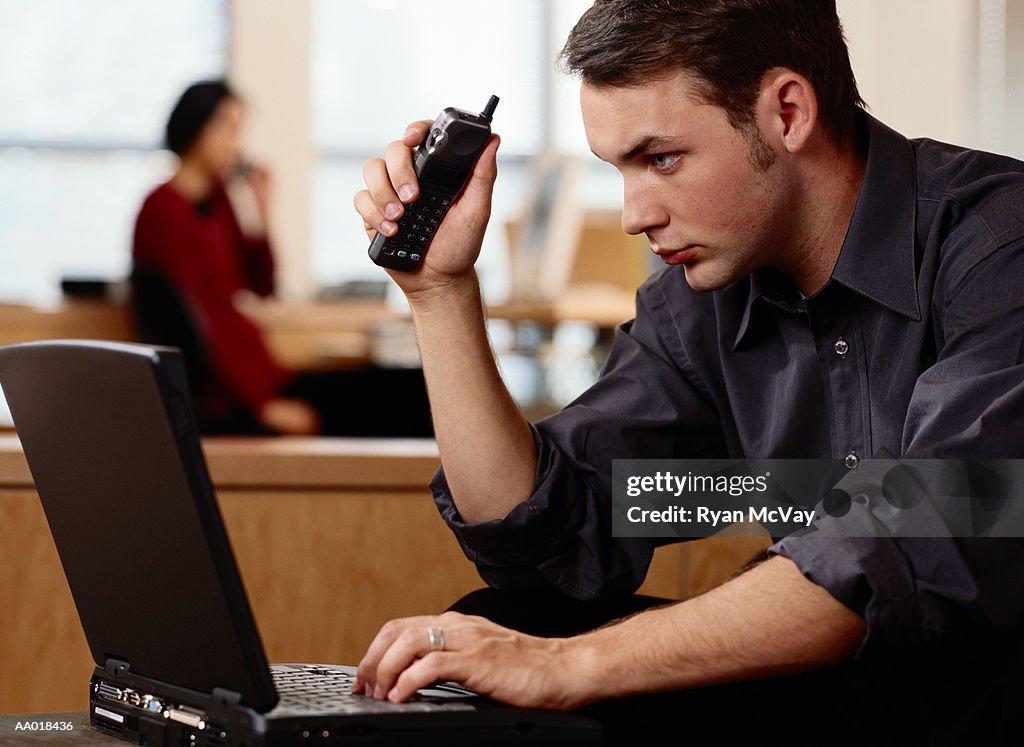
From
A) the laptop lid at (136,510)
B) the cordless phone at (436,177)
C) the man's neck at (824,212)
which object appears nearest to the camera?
the laptop lid at (136,510)

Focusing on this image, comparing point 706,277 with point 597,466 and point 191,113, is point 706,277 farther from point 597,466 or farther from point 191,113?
point 191,113

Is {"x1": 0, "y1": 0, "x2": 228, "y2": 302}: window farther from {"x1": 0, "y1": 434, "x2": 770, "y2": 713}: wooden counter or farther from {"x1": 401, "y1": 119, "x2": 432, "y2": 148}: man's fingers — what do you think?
{"x1": 401, "y1": 119, "x2": 432, "y2": 148}: man's fingers

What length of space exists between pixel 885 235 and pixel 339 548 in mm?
779

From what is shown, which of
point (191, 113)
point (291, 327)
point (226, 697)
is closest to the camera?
point (226, 697)

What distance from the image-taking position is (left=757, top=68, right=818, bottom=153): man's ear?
1.13 meters

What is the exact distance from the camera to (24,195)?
5.12 meters

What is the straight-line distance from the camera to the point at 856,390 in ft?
3.68

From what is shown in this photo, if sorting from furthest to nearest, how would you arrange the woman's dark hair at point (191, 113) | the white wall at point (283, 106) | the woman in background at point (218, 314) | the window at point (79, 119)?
the white wall at point (283, 106) → the window at point (79, 119) → the woman's dark hair at point (191, 113) → the woman in background at point (218, 314)

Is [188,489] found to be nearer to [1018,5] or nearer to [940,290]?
[940,290]

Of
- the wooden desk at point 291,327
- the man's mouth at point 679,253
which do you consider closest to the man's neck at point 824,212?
the man's mouth at point 679,253

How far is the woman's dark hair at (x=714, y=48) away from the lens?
1096 millimetres

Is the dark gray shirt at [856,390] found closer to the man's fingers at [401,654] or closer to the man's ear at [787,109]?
the man's ear at [787,109]

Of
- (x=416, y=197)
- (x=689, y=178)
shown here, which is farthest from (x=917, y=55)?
(x=416, y=197)

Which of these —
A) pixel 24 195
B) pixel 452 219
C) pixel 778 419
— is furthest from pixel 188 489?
pixel 24 195
